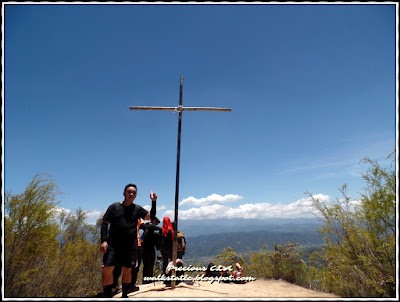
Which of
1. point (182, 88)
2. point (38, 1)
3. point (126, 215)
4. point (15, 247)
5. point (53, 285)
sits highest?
point (38, 1)

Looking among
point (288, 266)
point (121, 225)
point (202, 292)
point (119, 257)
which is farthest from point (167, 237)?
point (288, 266)

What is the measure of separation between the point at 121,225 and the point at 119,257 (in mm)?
609

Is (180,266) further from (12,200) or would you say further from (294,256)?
(294,256)

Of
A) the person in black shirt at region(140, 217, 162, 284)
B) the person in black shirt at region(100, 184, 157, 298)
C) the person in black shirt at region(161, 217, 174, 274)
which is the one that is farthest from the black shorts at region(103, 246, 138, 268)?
the person in black shirt at region(140, 217, 162, 284)

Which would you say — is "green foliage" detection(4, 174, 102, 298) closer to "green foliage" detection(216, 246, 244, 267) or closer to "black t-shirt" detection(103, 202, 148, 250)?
"black t-shirt" detection(103, 202, 148, 250)

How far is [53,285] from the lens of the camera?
22.6ft

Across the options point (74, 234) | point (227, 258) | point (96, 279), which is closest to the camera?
point (96, 279)

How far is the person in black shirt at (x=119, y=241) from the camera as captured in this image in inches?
176

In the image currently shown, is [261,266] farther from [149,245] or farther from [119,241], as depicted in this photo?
[119,241]

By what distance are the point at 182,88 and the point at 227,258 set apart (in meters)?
8.12

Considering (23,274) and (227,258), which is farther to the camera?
(227,258)

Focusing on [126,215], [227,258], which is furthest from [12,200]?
[227,258]

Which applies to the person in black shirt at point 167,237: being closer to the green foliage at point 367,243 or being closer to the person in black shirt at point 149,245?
the person in black shirt at point 149,245

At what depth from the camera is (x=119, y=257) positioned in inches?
179
